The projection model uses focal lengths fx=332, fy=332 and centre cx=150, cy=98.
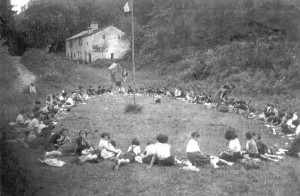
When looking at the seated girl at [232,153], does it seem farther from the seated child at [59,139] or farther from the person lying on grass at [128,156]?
the seated child at [59,139]

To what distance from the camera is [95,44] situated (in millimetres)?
23594

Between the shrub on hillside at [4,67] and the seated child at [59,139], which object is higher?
the shrub on hillside at [4,67]

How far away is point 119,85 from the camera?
29.8 metres

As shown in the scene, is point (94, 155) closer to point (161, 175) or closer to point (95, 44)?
point (161, 175)

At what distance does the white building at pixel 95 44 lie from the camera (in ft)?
49.5

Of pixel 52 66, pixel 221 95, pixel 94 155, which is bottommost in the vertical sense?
pixel 94 155

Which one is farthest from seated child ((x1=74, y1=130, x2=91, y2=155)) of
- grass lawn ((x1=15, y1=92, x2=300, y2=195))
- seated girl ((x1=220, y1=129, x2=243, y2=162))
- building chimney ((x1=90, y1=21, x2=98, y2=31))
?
building chimney ((x1=90, y1=21, x2=98, y2=31))

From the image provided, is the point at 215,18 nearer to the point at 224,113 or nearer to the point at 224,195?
the point at 224,113

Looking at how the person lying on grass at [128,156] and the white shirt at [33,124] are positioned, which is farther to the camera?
the white shirt at [33,124]

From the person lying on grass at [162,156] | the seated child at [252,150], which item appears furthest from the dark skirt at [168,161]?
the seated child at [252,150]

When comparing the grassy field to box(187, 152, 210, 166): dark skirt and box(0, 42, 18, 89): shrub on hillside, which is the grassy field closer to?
box(187, 152, 210, 166): dark skirt

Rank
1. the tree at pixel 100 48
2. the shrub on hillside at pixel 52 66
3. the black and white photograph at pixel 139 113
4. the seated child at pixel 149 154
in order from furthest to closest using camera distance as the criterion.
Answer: the tree at pixel 100 48
the shrub on hillside at pixel 52 66
the seated child at pixel 149 154
the black and white photograph at pixel 139 113

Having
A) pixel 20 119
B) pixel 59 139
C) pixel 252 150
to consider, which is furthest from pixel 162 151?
pixel 20 119

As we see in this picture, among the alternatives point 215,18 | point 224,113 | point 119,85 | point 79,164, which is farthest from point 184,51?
point 79,164
